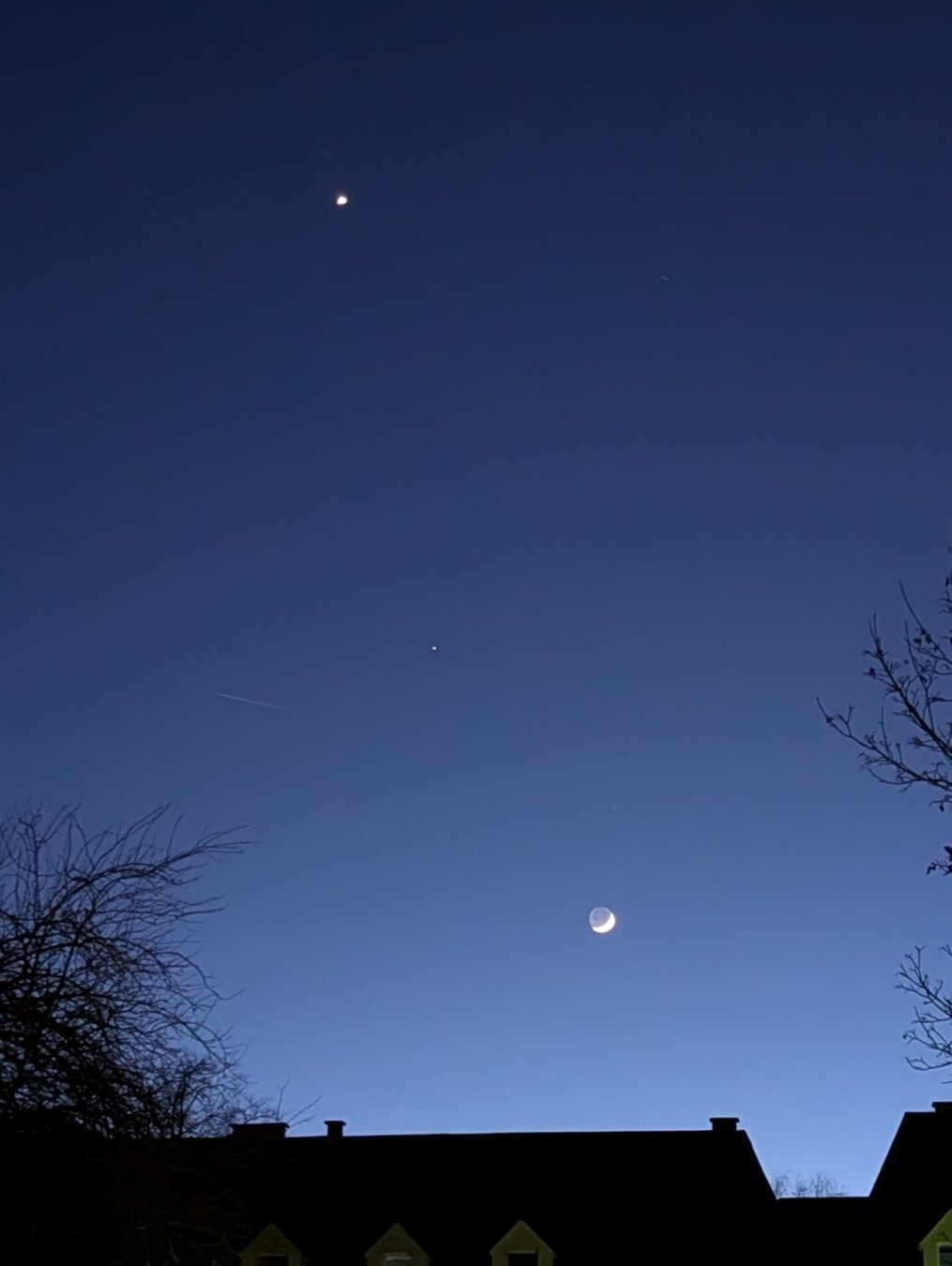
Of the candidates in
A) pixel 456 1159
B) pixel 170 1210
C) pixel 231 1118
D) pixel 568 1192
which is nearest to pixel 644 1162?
pixel 568 1192

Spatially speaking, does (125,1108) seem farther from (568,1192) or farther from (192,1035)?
(568,1192)

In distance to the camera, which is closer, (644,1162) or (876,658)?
(876,658)

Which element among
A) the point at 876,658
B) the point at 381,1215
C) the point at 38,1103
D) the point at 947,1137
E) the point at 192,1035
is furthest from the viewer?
the point at 381,1215

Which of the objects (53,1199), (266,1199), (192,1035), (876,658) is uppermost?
(266,1199)

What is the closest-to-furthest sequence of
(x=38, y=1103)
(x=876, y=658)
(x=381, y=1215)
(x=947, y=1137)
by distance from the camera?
(x=38, y=1103)
(x=876, y=658)
(x=947, y=1137)
(x=381, y=1215)

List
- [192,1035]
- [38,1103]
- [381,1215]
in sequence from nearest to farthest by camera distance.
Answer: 1. [38,1103]
2. [192,1035]
3. [381,1215]

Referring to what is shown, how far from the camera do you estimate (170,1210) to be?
29.1ft

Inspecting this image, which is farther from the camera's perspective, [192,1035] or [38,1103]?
[192,1035]

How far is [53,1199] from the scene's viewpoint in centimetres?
821

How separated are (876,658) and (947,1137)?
100ft

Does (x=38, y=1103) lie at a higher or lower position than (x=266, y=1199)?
lower

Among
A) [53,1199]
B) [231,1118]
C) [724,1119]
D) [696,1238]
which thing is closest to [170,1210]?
[53,1199]

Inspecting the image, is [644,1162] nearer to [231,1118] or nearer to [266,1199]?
[266,1199]

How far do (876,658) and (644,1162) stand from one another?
3332 cm
